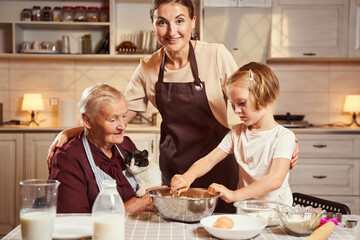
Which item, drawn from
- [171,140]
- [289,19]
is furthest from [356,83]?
[171,140]

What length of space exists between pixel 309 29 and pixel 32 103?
2813 millimetres

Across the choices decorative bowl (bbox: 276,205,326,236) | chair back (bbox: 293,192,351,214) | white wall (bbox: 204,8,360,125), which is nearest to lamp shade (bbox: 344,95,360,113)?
white wall (bbox: 204,8,360,125)

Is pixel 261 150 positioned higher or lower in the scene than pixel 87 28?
lower

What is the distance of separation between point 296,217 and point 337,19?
129 inches

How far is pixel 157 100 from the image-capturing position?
208 cm

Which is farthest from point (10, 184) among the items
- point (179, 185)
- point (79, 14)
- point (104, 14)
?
point (179, 185)

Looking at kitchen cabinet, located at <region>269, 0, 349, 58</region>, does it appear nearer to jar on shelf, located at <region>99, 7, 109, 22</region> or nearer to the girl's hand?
jar on shelf, located at <region>99, 7, 109, 22</region>

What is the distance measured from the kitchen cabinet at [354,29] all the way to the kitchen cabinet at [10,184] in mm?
3250

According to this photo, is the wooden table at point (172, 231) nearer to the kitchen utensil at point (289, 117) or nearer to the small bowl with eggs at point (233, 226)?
the small bowl with eggs at point (233, 226)

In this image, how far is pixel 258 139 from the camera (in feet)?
5.58

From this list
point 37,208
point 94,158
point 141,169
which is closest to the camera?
point 37,208

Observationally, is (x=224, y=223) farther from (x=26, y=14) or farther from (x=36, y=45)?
(x=26, y=14)

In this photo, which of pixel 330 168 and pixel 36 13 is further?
pixel 36 13

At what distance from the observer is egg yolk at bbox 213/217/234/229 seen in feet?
3.92
